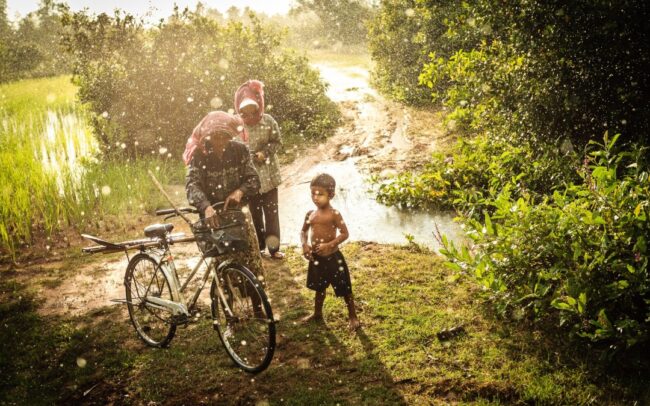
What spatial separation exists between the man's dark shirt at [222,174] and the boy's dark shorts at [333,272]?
3.09ft

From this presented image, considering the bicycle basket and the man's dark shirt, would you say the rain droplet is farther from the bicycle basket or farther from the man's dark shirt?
the bicycle basket

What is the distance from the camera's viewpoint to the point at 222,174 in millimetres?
4285

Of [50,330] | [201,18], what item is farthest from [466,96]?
[201,18]

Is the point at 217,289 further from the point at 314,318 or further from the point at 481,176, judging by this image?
the point at 481,176

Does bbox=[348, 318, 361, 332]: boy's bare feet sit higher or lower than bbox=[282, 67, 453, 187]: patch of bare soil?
lower

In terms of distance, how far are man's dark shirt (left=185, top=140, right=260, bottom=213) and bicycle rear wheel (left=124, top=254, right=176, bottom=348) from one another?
82 centimetres

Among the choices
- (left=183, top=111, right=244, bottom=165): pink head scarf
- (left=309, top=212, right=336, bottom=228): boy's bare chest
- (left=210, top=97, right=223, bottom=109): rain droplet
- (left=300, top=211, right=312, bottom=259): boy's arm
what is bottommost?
(left=300, top=211, right=312, bottom=259): boy's arm

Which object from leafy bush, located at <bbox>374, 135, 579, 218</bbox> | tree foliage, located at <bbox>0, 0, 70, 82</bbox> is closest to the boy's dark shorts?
leafy bush, located at <bbox>374, 135, 579, 218</bbox>

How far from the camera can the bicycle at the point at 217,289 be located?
11.8 feet

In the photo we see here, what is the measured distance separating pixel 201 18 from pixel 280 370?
36.8 feet

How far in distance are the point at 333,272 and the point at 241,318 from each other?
0.90 metres

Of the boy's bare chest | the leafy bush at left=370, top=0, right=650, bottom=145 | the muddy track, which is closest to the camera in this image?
the boy's bare chest

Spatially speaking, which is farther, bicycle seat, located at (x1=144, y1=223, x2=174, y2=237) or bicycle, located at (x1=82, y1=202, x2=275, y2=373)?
bicycle seat, located at (x1=144, y1=223, x2=174, y2=237)

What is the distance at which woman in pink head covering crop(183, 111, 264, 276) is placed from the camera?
4.13 metres
